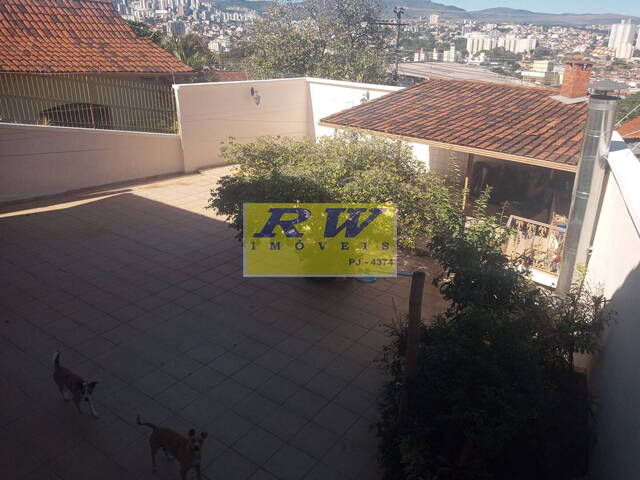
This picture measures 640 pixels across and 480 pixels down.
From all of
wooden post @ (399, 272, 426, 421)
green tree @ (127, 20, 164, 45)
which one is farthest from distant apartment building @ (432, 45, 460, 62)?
wooden post @ (399, 272, 426, 421)

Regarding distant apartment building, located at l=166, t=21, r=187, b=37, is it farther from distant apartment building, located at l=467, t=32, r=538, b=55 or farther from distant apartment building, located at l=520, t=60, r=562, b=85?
distant apartment building, located at l=467, t=32, r=538, b=55

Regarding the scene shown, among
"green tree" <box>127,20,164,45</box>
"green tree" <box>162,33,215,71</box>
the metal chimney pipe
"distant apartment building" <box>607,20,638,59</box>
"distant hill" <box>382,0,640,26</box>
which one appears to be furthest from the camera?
"distant hill" <box>382,0,640,26</box>

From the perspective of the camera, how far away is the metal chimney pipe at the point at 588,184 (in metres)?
5.99

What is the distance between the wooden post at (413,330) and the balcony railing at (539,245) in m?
4.77

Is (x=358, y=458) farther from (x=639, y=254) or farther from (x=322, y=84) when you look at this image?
(x=322, y=84)

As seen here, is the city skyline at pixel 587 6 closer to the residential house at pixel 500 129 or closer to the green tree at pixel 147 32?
the residential house at pixel 500 129

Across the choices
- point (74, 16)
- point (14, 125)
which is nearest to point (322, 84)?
point (74, 16)

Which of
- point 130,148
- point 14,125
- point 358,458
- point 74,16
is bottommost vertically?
point 358,458

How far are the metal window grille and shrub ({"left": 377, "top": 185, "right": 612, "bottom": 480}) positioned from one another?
1083cm

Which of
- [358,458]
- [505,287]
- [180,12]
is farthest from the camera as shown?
[180,12]

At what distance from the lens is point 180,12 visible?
99.4m

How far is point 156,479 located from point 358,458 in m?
1.92

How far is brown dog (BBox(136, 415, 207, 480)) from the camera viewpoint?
4121mm

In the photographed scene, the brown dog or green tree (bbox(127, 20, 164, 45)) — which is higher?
green tree (bbox(127, 20, 164, 45))
